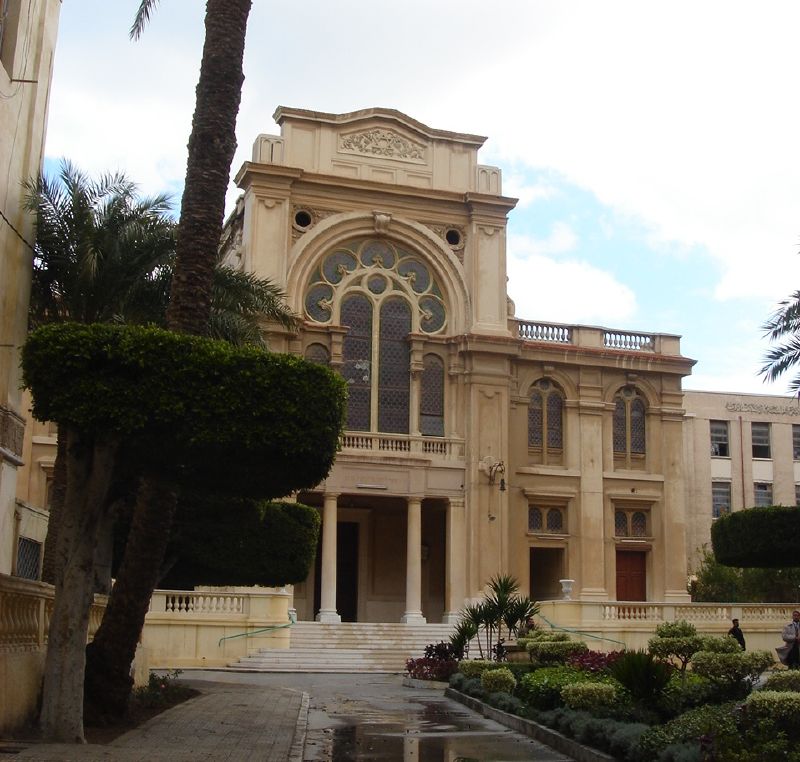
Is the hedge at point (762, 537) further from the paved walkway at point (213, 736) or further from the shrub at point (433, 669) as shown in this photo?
the paved walkway at point (213, 736)

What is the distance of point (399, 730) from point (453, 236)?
2629 cm

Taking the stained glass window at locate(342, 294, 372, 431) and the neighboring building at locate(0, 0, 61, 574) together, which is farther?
the stained glass window at locate(342, 294, 372, 431)

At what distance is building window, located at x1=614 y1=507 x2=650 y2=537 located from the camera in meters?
42.3

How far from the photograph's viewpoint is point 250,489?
14.5 metres

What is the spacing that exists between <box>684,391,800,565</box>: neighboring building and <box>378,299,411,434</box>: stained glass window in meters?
18.4

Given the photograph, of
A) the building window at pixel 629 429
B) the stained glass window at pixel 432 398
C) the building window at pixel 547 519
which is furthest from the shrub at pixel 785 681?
the building window at pixel 629 429

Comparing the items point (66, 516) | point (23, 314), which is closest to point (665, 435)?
point (23, 314)

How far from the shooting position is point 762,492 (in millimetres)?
53312

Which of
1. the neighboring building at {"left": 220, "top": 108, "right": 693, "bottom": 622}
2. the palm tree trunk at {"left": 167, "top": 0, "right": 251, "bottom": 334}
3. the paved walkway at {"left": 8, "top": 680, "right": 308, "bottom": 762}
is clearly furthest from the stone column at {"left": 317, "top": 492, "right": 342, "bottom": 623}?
the palm tree trunk at {"left": 167, "top": 0, "right": 251, "bottom": 334}

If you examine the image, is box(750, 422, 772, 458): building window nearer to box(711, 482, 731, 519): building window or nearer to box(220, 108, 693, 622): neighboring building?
box(711, 482, 731, 519): building window

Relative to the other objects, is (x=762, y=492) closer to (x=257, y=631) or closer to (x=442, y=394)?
(x=442, y=394)

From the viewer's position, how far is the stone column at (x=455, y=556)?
37.8 m

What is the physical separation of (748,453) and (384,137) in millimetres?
23971

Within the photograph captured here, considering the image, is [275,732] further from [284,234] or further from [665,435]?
[665,435]
